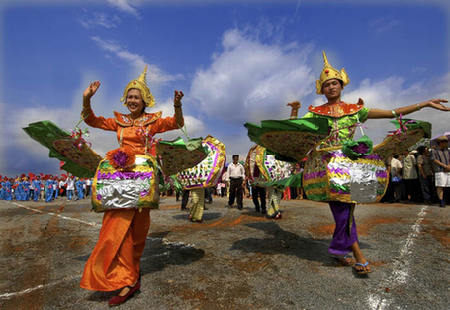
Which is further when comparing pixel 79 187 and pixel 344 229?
pixel 79 187

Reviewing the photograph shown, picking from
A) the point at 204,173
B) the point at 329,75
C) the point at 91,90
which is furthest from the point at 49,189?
the point at 329,75

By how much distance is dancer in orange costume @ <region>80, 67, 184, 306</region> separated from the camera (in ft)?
7.55

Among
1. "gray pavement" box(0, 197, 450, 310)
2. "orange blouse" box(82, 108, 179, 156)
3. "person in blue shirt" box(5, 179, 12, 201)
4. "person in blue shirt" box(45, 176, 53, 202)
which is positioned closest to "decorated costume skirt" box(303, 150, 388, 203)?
"gray pavement" box(0, 197, 450, 310)

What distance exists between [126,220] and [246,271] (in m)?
1.48

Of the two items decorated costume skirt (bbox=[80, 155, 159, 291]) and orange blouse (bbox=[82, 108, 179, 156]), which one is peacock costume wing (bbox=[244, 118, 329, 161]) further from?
decorated costume skirt (bbox=[80, 155, 159, 291])

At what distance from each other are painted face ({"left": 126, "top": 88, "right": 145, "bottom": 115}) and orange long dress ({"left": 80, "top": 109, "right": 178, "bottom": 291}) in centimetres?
12

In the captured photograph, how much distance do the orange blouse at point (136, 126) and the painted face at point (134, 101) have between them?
0.10m

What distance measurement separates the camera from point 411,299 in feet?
7.11

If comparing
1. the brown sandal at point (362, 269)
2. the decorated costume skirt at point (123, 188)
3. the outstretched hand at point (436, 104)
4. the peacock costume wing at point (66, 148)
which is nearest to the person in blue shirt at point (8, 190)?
the peacock costume wing at point (66, 148)

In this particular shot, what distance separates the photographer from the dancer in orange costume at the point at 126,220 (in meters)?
2.30

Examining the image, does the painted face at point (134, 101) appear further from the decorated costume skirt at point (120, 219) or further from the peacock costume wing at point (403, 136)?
the peacock costume wing at point (403, 136)

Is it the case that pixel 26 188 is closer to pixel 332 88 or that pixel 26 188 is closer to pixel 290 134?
pixel 290 134

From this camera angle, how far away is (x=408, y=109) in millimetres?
2939

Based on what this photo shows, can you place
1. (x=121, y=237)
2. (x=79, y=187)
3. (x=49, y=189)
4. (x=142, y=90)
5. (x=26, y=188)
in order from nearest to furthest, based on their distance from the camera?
(x=121, y=237) → (x=142, y=90) → (x=49, y=189) → (x=79, y=187) → (x=26, y=188)
